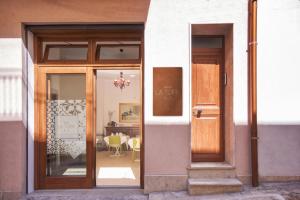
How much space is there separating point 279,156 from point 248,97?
1341mm

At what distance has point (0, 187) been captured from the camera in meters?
5.63

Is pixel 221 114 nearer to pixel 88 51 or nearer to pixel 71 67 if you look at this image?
pixel 88 51

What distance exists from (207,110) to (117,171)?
3.36 meters

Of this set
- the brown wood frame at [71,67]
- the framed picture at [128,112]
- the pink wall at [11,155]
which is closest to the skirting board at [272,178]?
the brown wood frame at [71,67]

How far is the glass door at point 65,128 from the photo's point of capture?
6.12 meters

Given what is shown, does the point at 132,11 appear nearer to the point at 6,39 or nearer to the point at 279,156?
the point at 6,39

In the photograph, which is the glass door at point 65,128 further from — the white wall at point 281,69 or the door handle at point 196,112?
the white wall at point 281,69

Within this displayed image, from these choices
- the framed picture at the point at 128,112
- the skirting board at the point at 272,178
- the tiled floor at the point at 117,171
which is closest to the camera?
the skirting board at the point at 272,178

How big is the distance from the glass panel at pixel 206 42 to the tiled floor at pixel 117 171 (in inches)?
135

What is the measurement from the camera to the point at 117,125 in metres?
14.2

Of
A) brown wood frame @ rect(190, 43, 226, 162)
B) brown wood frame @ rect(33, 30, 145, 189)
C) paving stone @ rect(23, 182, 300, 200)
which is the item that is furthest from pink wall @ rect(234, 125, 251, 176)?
brown wood frame @ rect(33, 30, 145, 189)

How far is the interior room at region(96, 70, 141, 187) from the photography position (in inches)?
366

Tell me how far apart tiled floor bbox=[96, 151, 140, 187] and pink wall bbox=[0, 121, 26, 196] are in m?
1.70

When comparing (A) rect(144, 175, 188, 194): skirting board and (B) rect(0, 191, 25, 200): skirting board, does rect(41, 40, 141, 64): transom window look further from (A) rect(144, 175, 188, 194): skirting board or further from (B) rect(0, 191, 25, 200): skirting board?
(B) rect(0, 191, 25, 200): skirting board
